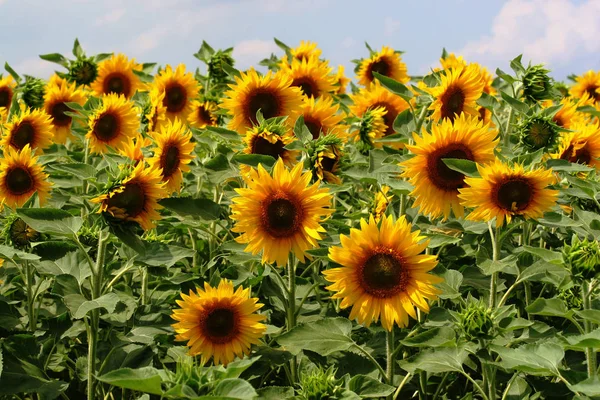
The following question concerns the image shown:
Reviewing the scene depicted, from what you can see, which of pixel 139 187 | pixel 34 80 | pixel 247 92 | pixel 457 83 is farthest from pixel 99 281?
pixel 34 80

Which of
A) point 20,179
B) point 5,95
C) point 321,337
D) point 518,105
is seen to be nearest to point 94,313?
point 321,337

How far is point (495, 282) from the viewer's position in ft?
9.54

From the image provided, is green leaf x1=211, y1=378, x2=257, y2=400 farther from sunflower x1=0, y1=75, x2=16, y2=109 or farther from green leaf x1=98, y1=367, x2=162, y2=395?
sunflower x1=0, y1=75, x2=16, y2=109

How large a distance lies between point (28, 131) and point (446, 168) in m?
2.69

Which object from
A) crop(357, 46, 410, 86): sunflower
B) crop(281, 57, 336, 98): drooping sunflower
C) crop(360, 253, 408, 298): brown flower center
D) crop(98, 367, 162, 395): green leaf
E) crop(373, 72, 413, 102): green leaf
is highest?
crop(357, 46, 410, 86): sunflower

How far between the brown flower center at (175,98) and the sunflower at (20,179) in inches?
69.4

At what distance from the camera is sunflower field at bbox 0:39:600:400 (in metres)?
2.57

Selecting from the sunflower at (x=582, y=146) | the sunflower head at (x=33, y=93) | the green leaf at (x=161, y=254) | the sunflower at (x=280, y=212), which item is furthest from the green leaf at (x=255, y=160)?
the sunflower head at (x=33, y=93)

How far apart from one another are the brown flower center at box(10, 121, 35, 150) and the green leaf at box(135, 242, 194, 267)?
5.95ft

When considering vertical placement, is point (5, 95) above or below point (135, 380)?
above

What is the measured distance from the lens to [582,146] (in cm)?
404

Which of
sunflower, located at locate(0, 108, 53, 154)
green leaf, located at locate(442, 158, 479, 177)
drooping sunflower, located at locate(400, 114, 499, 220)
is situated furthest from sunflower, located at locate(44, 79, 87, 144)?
green leaf, located at locate(442, 158, 479, 177)

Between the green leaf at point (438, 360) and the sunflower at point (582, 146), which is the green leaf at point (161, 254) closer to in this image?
the green leaf at point (438, 360)

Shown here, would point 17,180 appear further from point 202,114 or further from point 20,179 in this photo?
point 202,114
